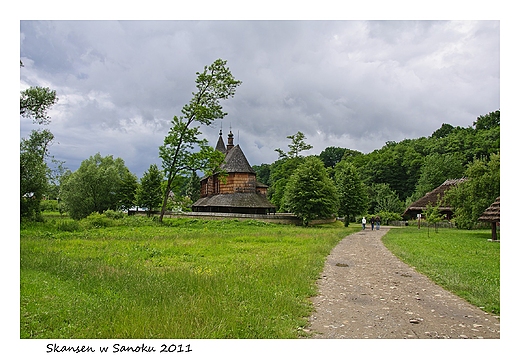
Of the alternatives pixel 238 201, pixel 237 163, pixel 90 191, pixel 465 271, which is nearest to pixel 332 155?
pixel 237 163

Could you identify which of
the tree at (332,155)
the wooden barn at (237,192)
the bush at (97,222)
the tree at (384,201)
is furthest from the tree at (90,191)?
the tree at (332,155)

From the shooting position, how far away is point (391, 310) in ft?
23.3

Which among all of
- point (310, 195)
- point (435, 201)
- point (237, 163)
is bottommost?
point (435, 201)

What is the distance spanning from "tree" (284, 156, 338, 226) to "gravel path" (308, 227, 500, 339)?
28899 millimetres

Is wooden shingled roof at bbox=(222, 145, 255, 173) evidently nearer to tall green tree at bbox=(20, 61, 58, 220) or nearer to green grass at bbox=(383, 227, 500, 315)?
tall green tree at bbox=(20, 61, 58, 220)

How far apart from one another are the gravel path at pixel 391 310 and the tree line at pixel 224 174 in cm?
769

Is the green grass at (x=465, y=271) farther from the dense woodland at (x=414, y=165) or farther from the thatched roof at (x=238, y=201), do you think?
the dense woodland at (x=414, y=165)

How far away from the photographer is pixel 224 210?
44.2 metres

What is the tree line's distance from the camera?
1059 inches

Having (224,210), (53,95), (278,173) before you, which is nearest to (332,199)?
(224,210)

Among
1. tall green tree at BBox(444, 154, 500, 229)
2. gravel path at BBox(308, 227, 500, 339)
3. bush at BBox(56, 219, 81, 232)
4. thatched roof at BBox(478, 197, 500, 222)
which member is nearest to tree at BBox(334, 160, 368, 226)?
tall green tree at BBox(444, 154, 500, 229)

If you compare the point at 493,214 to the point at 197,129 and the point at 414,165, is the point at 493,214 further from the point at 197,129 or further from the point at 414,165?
the point at 414,165

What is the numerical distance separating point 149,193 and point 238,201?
543 inches
